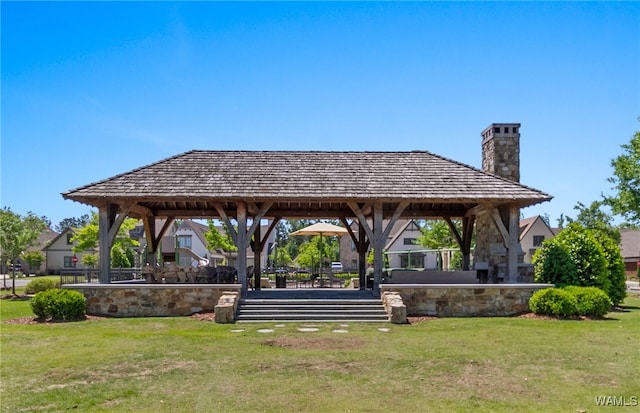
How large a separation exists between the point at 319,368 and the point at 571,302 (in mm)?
7941

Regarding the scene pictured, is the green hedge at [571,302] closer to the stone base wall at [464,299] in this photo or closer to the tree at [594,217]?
the stone base wall at [464,299]

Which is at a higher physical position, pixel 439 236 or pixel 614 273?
pixel 439 236

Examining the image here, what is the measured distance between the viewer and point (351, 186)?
1639 centimetres

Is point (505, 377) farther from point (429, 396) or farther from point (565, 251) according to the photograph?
point (565, 251)

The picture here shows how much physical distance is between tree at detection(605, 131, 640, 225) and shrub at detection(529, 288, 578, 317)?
15384 mm

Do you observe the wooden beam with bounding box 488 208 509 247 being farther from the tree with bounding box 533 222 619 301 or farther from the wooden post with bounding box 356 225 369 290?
the wooden post with bounding box 356 225 369 290

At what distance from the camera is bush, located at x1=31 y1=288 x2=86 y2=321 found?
13617 millimetres

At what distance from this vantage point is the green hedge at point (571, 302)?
13.5 metres

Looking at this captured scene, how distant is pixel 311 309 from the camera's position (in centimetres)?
1418

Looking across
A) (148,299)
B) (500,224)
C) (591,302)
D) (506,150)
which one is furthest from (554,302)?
(148,299)

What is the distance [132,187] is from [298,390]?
34.9 feet

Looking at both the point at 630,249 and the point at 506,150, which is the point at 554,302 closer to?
the point at 506,150

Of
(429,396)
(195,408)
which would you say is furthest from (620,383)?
(195,408)

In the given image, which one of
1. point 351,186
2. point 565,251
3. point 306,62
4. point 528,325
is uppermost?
point 306,62
